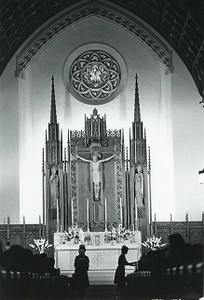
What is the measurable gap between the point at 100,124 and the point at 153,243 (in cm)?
463

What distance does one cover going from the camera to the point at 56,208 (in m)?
23.3

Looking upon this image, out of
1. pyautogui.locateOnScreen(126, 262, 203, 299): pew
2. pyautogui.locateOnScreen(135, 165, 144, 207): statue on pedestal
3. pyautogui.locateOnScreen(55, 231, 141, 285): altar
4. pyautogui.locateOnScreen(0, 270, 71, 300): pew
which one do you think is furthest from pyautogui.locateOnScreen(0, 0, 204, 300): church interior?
pyautogui.locateOnScreen(126, 262, 203, 299): pew

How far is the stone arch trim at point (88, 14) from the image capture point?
25.1m

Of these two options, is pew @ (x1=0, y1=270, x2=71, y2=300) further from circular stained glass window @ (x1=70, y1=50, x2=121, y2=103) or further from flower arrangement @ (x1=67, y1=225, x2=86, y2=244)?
circular stained glass window @ (x1=70, y1=50, x2=121, y2=103)

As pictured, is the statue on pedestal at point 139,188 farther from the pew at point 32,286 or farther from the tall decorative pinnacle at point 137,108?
the pew at point 32,286

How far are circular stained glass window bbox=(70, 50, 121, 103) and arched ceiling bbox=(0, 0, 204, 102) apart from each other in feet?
6.70

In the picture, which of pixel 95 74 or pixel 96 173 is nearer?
pixel 96 173

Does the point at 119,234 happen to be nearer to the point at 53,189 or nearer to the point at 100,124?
the point at 53,189

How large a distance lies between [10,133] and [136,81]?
5.02m

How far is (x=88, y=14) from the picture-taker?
2555cm

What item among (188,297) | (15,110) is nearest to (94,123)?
(15,110)

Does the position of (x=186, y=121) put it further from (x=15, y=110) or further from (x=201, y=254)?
(x=201, y=254)

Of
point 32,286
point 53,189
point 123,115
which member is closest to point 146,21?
point 123,115

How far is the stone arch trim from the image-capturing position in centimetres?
2506
